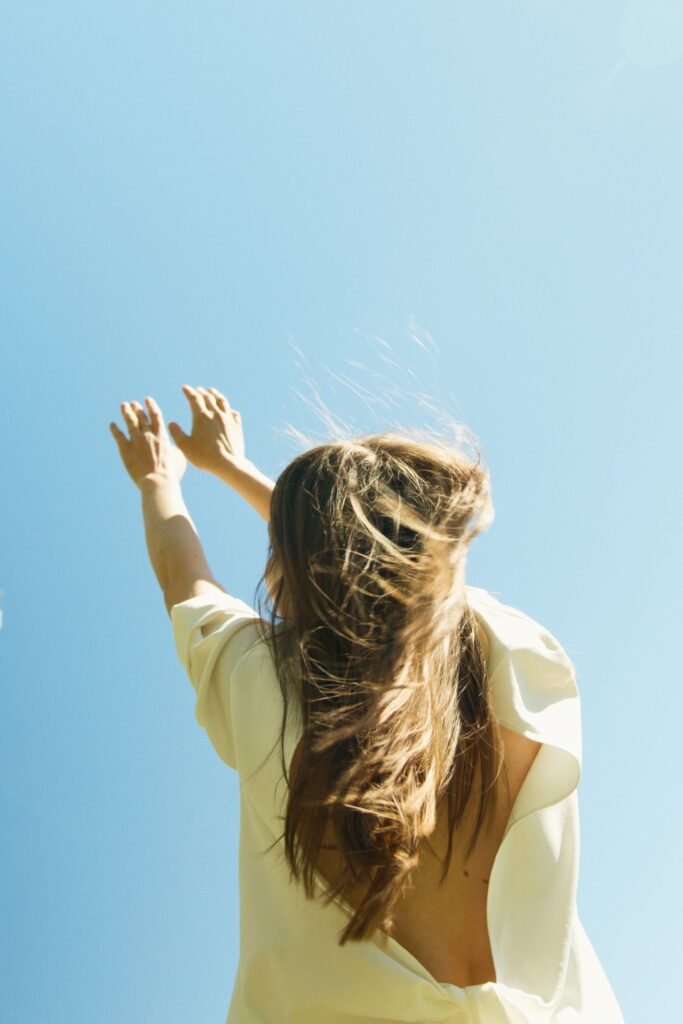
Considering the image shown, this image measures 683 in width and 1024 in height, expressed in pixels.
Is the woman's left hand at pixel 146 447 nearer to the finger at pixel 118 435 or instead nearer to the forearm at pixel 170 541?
the finger at pixel 118 435

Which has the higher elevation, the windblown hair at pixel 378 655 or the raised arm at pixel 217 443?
the raised arm at pixel 217 443

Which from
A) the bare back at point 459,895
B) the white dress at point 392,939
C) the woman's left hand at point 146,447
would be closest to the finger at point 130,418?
the woman's left hand at point 146,447

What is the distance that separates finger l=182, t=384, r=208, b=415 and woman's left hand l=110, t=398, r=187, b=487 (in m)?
0.20

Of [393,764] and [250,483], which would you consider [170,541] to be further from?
[393,764]

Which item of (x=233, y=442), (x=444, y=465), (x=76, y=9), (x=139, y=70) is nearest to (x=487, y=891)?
(x=444, y=465)

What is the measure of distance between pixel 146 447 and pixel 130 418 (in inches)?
6.3

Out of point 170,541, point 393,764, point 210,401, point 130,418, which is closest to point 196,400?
point 210,401

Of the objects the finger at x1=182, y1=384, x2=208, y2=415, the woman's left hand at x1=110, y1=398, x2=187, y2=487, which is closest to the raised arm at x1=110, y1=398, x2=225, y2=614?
the woman's left hand at x1=110, y1=398, x2=187, y2=487

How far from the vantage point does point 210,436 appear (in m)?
2.78

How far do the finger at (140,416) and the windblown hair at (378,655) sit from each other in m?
1.02

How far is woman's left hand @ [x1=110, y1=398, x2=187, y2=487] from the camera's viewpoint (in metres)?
2.51

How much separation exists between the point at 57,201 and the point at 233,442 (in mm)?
2690

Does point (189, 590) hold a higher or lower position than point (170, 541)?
lower

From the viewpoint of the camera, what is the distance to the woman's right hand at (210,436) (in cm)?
275
